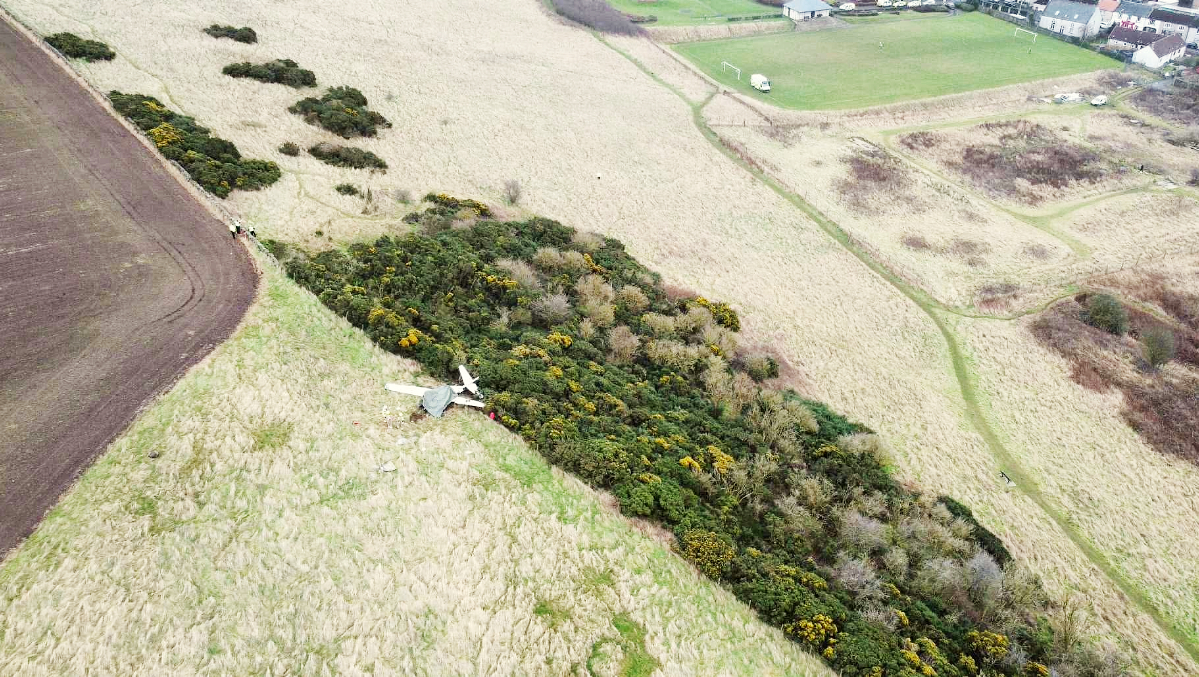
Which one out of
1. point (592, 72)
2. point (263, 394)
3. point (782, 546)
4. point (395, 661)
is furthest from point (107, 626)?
point (592, 72)

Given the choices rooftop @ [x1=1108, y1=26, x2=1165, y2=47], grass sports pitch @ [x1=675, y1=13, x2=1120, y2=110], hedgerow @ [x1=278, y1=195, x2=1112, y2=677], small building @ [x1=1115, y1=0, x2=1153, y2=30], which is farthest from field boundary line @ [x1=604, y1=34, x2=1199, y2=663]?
small building @ [x1=1115, y1=0, x2=1153, y2=30]

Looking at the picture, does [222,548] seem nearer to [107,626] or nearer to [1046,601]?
[107,626]

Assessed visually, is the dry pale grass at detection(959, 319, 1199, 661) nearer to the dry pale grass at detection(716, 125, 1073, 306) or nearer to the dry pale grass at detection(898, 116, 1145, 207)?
the dry pale grass at detection(716, 125, 1073, 306)

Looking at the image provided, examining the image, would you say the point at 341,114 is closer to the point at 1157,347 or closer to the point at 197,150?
the point at 197,150

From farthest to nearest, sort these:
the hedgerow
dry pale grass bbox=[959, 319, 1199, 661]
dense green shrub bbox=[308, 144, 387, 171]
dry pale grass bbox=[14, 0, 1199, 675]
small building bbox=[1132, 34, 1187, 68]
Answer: small building bbox=[1132, 34, 1187, 68]
dense green shrub bbox=[308, 144, 387, 171]
dry pale grass bbox=[14, 0, 1199, 675]
dry pale grass bbox=[959, 319, 1199, 661]
the hedgerow

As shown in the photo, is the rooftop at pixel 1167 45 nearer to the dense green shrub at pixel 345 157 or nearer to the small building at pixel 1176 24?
the small building at pixel 1176 24

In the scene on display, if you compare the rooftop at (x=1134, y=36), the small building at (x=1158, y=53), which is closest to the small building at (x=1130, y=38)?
the rooftop at (x=1134, y=36)
